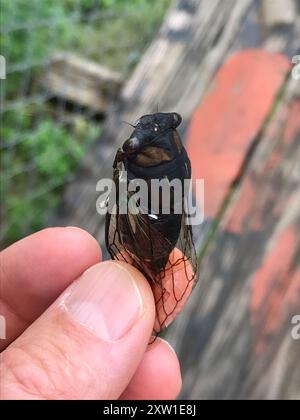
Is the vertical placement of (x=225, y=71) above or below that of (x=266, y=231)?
above

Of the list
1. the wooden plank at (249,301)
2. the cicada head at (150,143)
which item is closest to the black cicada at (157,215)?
the cicada head at (150,143)

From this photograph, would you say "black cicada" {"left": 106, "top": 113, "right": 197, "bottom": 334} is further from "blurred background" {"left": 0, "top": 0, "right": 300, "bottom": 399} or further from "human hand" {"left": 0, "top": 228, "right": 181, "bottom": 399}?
"blurred background" {"left": 0, "top": 0, "right": 300, "bottom": 399}

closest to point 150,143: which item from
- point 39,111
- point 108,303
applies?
point 108,303

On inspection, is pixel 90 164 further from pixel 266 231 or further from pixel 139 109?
pixel 266 231

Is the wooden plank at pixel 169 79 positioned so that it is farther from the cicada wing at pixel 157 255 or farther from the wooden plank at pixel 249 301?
the cicada wing at pixel 157 255

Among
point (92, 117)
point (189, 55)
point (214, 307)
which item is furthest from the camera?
point (92, 117)
